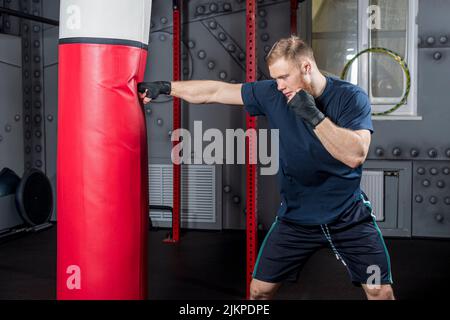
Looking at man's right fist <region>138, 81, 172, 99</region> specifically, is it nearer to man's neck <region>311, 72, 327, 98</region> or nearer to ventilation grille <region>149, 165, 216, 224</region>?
man's neck <region>311, 72, 327, 98</region>

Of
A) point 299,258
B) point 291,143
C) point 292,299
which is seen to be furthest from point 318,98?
point 292,299

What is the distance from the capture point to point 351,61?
4.52m

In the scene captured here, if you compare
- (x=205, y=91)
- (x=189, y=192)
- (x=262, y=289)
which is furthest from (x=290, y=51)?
(x=189, y=192)

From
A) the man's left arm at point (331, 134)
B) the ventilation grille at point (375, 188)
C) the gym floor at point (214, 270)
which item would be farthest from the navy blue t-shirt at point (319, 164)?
the ventilation grille at point (375, 188)

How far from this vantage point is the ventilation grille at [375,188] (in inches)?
177

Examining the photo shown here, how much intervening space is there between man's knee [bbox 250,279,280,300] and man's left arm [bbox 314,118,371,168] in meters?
0.58

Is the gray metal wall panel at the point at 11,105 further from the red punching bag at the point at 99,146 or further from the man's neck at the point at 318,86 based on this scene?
the man's neck at the point at 318,86

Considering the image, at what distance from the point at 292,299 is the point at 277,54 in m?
1.54

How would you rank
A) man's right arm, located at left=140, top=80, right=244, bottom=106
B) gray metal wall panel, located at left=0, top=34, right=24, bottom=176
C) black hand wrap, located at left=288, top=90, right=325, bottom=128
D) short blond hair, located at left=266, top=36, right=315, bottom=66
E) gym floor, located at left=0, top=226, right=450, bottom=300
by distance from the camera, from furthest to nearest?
gray metal wall panel, located at left=0, top=34, right=24, bottom=176 → gym floor, located at left=0, top=226, right=450, bottom=300 → man's right arm, located at left=140, top=80, right=244, bottom=106 → short blond hair, located at left=266, top=36, right=315, bottom=66 → black hand wrap, located at left=288, top=90, right=325, bottom=128

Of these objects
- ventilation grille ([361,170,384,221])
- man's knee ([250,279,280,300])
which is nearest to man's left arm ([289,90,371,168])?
man's knee ([250,279,280,300])

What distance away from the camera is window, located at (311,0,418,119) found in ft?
14.8

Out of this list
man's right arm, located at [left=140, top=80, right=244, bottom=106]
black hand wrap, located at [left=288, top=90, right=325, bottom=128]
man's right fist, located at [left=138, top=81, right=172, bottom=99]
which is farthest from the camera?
man's right arm, located at [left=140, top=80, right=244, bottom=106]

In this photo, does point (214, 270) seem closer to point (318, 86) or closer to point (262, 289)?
point (262, 289)
